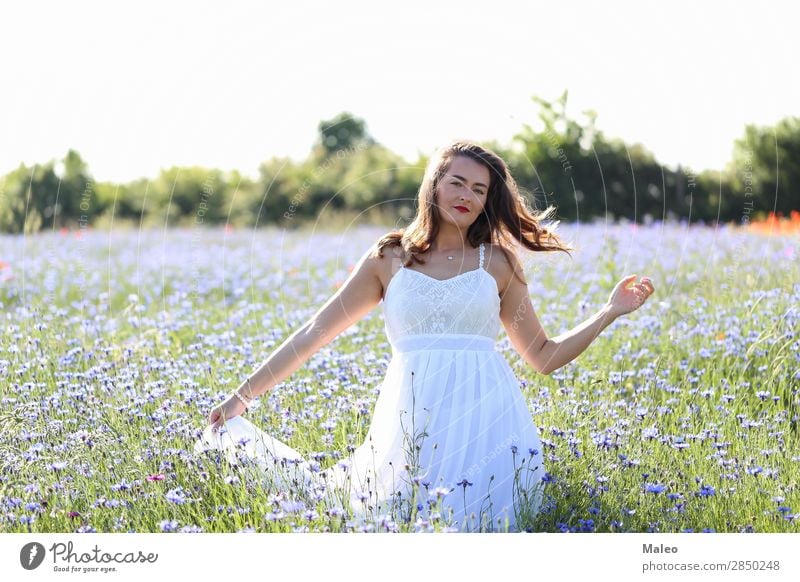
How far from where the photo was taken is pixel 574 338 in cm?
321

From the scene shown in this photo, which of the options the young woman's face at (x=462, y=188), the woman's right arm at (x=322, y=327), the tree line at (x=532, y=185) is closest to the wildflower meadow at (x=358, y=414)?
the woman's right arm at (x=322, y=327)

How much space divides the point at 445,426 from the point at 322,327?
525mm

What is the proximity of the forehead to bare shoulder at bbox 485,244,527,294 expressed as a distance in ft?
0.84

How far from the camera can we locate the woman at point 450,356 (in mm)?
3047

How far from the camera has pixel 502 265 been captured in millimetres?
3266

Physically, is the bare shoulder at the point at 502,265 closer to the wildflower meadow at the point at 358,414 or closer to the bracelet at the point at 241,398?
the wildflower meadow at the point at 358,414

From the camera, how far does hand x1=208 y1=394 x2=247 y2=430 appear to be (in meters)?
3.13

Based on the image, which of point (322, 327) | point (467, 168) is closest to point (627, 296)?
point (467, 168)

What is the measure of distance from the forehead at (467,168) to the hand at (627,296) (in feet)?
1.90

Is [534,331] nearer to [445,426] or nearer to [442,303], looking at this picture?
[442,303]

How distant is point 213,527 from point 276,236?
742 centimetres

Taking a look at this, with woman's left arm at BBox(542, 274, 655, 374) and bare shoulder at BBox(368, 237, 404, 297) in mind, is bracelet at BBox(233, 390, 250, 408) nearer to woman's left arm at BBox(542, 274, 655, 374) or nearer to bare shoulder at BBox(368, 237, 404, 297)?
bare shoulder at BBox(368, 237, 404, 297)

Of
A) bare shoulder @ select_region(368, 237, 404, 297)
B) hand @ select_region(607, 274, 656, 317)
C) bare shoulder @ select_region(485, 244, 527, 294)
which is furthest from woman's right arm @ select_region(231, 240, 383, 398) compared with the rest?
hand @ select_region(607, 274, 656, 317)
